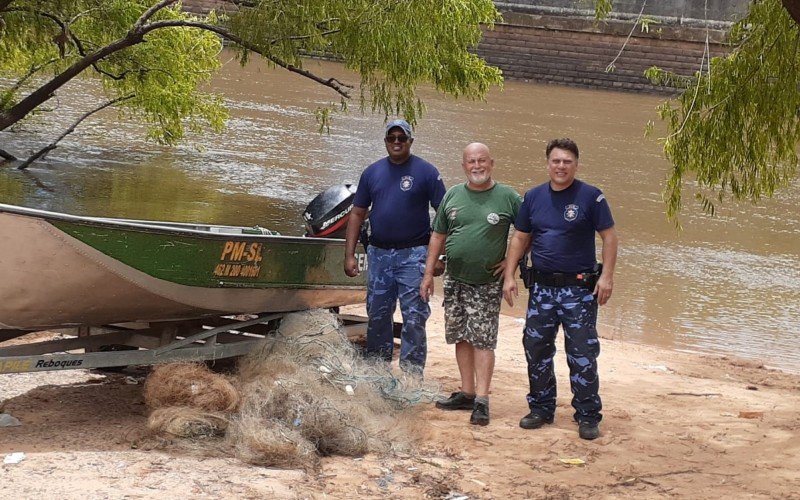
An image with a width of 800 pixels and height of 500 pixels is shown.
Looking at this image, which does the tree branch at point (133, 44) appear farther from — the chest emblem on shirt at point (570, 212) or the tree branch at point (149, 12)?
the chest emblem on shirt at point (570, 212)

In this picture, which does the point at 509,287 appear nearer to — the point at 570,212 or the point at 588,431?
the point at 570,212

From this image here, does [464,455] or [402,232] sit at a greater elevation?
[402,232]

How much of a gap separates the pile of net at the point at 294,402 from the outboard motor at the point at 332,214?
126 centimetres

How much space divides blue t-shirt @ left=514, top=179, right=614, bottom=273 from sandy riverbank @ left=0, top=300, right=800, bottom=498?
1.01m

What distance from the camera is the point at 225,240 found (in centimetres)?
712

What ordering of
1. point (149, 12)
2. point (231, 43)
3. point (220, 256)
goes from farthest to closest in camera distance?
point (231, 43) < point (149, 12) < point (220, 256)

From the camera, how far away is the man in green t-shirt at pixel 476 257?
6.77 meters

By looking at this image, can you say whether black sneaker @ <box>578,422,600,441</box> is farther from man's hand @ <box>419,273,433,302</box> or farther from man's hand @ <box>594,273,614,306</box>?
man's hand @ <box>419,273,433,302</box>

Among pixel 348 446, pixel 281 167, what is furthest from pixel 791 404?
pixel 281 167

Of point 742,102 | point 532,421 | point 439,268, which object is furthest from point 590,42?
point 532,421

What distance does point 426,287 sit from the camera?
23.0 feet

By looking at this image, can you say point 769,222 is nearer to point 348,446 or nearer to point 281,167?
point 281,167

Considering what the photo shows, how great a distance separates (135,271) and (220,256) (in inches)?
24.0

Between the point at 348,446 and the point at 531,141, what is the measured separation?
68.1 ft
